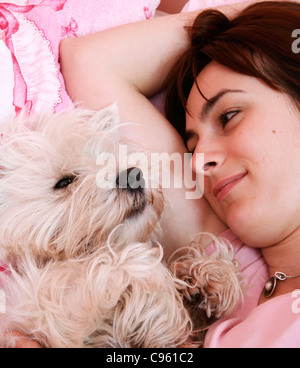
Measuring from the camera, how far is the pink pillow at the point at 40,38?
114cm

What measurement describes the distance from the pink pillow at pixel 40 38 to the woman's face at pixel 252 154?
20.2 inches

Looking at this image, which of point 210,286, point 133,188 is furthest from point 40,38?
point 210,286

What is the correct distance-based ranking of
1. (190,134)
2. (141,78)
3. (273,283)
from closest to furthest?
(273,283), (190,134), (141,78)

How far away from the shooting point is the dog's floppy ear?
1.21 m

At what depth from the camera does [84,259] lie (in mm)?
964

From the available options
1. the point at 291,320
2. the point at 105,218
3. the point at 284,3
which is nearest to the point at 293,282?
the point at 291,320

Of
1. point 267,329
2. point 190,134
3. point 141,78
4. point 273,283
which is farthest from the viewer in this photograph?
point 141,78

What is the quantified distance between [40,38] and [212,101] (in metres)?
0.65

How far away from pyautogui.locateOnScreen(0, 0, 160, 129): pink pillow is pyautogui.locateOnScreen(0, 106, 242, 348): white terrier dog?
0.30 feet

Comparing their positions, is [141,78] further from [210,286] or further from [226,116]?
[210,286]

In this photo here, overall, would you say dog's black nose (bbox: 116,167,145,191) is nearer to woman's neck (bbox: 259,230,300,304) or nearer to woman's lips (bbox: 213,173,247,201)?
woman's lips (bbox: 213,173,247,201)

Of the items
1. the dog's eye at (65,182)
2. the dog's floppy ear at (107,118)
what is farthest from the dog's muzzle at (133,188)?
the dog's floppy ear at (107,118)

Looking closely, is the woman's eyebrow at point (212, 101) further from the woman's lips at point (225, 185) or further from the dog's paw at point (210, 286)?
the dog's paw at point (210, 286)
